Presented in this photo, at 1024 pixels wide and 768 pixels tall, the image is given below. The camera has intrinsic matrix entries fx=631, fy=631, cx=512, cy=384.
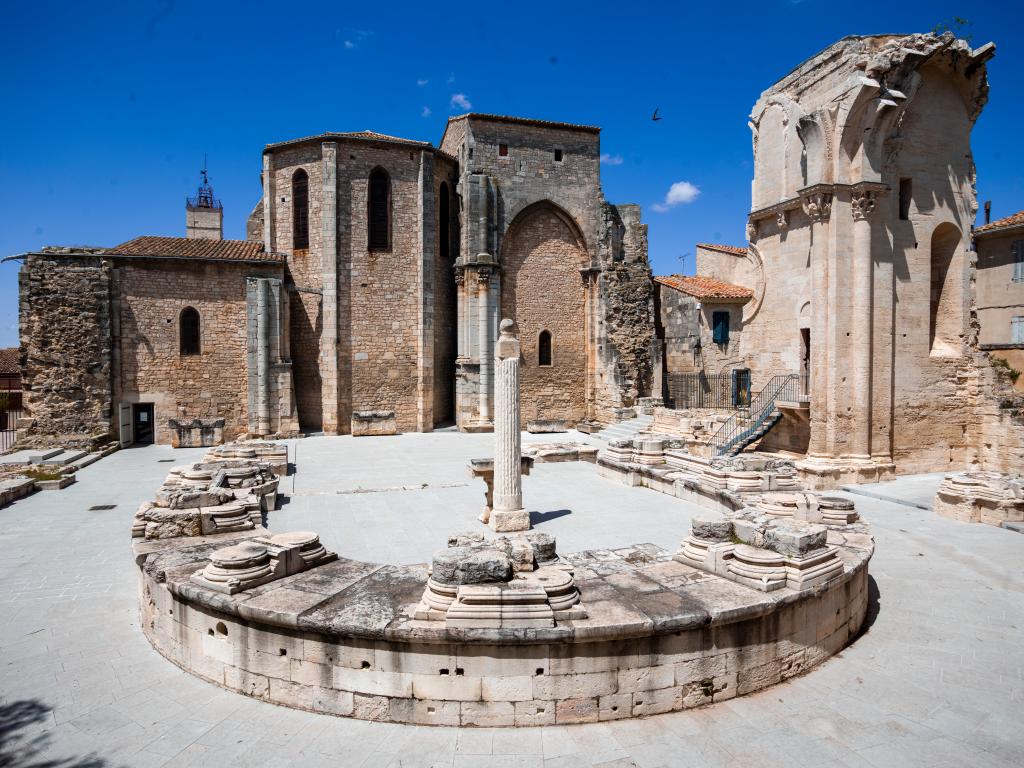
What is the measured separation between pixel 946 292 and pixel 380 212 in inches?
730

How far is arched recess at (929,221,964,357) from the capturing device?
52.6 ft

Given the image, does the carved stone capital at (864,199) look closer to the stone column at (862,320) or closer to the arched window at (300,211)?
the stone column at (862,320)

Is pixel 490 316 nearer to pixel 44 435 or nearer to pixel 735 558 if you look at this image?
pixel 44 435

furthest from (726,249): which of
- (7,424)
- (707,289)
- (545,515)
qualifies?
(7,424)

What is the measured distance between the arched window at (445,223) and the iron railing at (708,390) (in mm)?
10745

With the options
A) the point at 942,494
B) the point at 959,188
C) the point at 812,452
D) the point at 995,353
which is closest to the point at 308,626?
the point at 942,494

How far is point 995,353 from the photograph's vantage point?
2159 cm

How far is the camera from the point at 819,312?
15.3 meters

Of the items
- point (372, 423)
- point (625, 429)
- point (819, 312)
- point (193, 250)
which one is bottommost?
point (625, 429)

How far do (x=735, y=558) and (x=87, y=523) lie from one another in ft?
35.3

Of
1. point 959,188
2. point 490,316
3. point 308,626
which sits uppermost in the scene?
point 959,188

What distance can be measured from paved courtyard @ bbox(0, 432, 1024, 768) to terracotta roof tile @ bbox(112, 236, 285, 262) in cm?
1315

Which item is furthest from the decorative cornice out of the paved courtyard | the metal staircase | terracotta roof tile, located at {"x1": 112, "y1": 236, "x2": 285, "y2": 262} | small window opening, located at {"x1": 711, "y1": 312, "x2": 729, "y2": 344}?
terracotta roof tile, located at {"x1": 112, "y1": 236, "x2": 285, "y2": 262}

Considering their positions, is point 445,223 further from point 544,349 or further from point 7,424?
point 7,424
